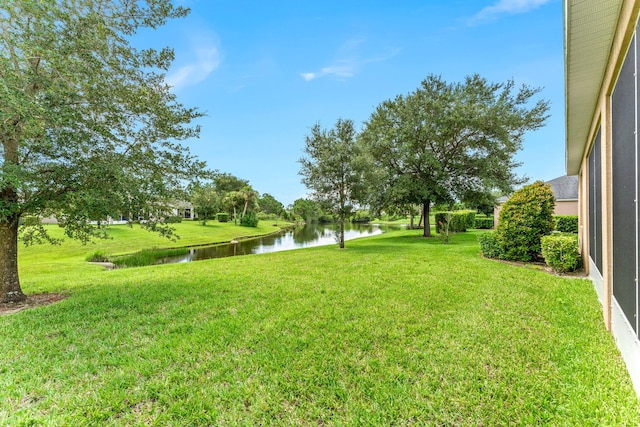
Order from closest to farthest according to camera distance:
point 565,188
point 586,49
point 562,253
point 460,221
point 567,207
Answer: point 586,49, point 562,253, point 567,207, point 565,188, point 460,221

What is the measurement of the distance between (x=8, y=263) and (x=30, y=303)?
81cm

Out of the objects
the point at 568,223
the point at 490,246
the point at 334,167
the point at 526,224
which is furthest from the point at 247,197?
the point at 526,224

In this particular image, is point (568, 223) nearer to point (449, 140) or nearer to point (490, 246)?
point (449, 140)

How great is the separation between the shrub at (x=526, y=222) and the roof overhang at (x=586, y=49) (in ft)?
9.75

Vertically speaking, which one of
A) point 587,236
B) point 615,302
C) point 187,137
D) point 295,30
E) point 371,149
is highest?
point 295,30

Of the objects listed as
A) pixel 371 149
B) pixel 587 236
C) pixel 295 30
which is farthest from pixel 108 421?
pixel 371 149

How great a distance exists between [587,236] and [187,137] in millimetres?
9316

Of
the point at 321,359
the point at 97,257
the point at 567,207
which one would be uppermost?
the point at 567,207

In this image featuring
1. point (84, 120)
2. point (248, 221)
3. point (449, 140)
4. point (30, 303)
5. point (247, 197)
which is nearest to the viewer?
point (84, 120)

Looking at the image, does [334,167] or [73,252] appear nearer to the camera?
[334,167]

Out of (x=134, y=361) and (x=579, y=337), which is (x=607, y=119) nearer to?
(x=579, y=337)

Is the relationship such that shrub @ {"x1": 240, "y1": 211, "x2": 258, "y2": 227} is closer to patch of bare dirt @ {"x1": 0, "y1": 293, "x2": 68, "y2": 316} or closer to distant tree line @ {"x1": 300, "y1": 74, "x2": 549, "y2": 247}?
distant tree line @ {"x1": 300, "y1": 74, "x2": 549, "y2": 247}

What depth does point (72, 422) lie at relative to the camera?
6.21 ft

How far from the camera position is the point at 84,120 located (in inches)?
169
